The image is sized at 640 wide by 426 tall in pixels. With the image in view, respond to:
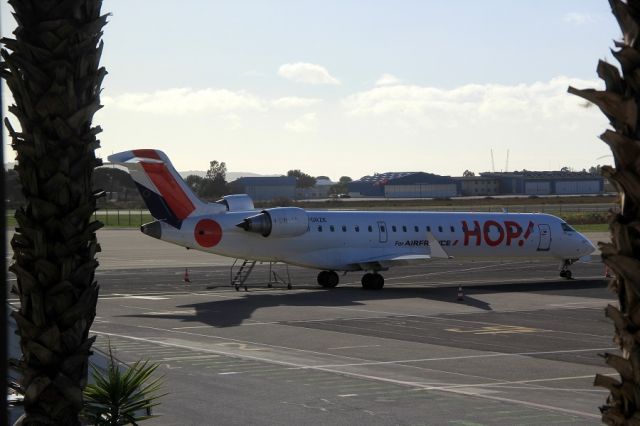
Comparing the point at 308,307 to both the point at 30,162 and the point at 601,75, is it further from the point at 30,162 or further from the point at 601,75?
the point at 601,75

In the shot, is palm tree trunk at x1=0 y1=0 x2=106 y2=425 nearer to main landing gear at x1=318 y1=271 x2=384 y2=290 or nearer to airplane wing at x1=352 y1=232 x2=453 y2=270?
airplane wing at x1=352 y1=232 x2=453 y2=270

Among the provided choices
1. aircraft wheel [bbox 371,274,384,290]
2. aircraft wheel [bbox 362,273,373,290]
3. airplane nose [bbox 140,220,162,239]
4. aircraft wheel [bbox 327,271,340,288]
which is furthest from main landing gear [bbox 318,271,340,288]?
airplane nose [bbox 140,220,162,239]

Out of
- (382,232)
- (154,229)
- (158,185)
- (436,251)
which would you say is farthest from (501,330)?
(158,185)

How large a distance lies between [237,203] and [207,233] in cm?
420

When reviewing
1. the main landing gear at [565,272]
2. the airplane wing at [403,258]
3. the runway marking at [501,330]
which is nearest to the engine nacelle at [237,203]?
the airplane wing at [403,258]

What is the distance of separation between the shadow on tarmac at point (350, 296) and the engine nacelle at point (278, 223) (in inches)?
98.2

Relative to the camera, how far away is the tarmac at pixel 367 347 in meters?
20.0

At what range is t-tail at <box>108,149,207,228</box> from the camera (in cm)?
4075

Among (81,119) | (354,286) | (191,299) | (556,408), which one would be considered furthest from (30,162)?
(354,286)

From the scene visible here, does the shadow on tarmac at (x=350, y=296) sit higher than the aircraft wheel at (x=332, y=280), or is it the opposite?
the aircraft wheel at (x=332, y=280)

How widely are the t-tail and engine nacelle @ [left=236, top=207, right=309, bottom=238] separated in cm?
244

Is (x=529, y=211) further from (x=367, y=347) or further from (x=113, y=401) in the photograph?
(x=113, y=401)

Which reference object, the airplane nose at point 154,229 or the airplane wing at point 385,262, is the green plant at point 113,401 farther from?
the airplane wing at point 385,262

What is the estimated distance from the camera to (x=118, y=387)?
41.4ft
